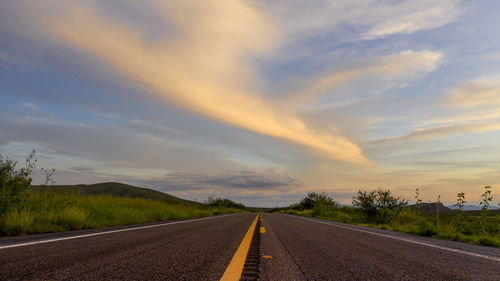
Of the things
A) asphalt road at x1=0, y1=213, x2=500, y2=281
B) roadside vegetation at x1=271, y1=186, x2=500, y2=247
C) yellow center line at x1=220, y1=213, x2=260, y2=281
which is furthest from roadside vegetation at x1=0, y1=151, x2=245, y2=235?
roadside vegetation at x1=271, y1=186, x2=500, y2=247

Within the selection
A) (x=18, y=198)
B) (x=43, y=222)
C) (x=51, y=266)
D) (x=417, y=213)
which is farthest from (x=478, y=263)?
(x=417, y=213)

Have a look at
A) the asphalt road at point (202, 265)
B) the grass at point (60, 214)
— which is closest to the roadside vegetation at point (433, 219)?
the asphalt road at point (202, 265)

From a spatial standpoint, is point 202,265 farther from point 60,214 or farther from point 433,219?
point 433,219

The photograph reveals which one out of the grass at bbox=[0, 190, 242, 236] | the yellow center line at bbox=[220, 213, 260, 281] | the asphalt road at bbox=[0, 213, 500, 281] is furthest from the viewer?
the grass at bbox=[0, 190, 242, 236]

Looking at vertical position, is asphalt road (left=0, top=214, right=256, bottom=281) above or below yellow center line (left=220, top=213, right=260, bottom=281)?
below

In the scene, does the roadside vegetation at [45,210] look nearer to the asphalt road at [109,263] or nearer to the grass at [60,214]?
the grass at [60,214]

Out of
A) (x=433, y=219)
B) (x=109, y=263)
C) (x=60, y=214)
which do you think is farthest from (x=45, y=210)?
(x=433, y=219)

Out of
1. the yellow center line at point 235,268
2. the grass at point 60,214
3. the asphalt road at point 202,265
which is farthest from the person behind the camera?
the grass at point 60,214

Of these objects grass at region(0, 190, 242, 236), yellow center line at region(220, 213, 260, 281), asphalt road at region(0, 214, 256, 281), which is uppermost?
yellow center line at region(220, 213, 260, 281)

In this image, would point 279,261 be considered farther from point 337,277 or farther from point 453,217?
point 453,217

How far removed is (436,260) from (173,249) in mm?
3643

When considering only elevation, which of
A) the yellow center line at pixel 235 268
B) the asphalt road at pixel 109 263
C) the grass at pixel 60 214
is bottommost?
the grass at pixel 60 214

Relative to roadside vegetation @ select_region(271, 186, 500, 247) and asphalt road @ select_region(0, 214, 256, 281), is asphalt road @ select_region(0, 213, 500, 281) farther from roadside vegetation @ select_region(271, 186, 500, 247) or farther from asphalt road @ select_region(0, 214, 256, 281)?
roadside vegetation @ select_region(271, 186, 500, 247)

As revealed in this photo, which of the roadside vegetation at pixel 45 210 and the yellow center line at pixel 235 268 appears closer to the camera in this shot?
the yellow center line at pixel 235 268
